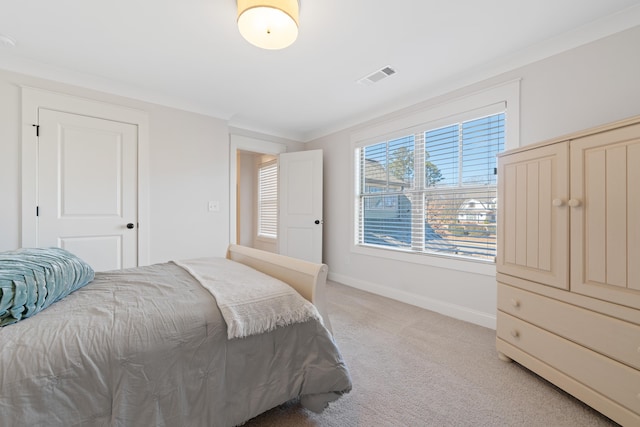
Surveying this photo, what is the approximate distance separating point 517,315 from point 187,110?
3872 mm

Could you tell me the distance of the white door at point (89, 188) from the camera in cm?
251

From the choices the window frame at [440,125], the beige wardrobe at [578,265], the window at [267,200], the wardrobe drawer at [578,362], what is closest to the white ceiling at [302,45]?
the window frame at [440,125]

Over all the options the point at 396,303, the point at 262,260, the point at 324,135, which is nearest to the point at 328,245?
the point at 396,303

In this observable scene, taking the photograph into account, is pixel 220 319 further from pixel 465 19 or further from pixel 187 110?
pixel 187 110

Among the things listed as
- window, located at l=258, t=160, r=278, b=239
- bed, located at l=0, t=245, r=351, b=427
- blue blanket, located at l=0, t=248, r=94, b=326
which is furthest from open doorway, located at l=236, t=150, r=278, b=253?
blue blanket, located at l=0, t=248, r=94, b=326

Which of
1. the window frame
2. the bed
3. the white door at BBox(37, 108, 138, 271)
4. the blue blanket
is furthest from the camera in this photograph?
the white door at BBox(37, 108, 138, 271)

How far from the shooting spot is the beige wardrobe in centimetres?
129

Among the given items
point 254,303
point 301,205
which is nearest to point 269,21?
point 254,303

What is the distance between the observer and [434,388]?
1618 millimetres

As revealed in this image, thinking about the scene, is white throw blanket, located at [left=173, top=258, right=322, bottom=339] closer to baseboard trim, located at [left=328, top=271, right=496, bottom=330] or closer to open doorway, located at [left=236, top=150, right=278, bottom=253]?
baseboard trim, located at [left=328, top=271, right=496, bottom=330]

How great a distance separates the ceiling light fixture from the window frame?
73.1 inches

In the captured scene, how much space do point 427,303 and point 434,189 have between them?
1.27 m

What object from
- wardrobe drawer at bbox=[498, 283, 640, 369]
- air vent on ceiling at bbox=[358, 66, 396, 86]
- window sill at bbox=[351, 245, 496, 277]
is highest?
air vent on ceiling at bbox=[358, 66, 396, 86]

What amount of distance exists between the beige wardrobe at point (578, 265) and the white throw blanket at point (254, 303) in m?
1.44
